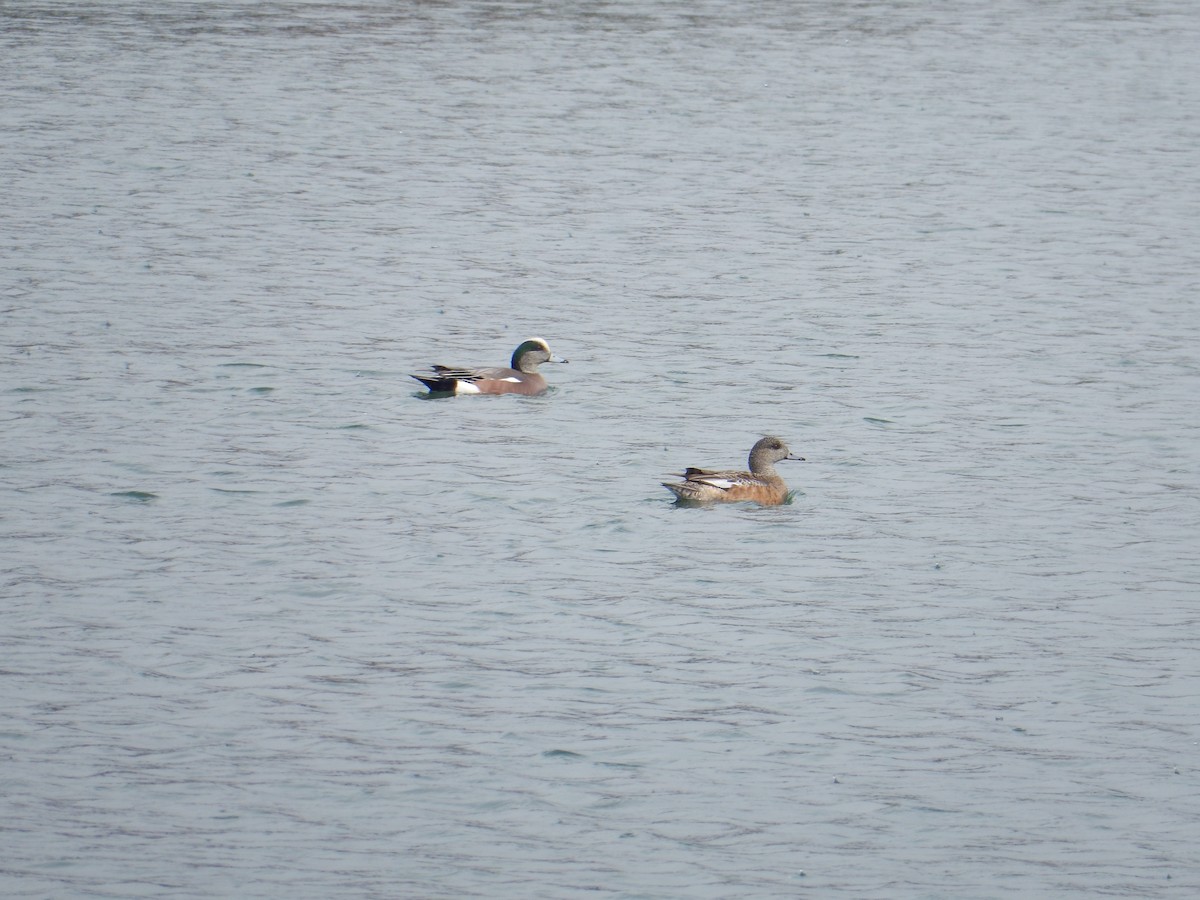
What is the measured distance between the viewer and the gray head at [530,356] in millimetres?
17344

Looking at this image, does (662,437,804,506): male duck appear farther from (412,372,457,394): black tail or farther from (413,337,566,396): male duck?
(412,372,457,394): black tail

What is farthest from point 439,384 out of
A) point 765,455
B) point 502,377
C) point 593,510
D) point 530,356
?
point 765,455

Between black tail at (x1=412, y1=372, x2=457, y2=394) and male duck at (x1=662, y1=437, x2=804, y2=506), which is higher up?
black tail at (x1=412, y1=372, x2=457, y2=394)

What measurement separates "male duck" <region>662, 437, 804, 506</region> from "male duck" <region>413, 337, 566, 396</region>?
3.25 metres

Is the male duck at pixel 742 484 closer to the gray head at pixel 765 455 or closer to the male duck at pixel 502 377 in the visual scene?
the gray head at pixel 765 455

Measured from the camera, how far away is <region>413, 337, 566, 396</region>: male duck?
17.3 meters

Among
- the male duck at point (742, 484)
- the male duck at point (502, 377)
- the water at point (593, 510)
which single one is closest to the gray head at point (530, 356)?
the male duck at point (502, 377)

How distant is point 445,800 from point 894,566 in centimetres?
466

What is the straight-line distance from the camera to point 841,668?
11297 mm

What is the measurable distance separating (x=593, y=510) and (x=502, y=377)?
11.2ft

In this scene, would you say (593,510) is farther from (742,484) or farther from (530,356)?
(530,356)

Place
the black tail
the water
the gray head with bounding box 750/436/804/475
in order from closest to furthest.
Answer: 1. the water
2. the gray head with bounding box 750/436/804/475
3. the black tail

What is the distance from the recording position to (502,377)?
17375mm

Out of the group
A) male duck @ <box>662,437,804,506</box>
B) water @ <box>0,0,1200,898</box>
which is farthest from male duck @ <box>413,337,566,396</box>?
male duck @ <box>662,437,804,506</box>
